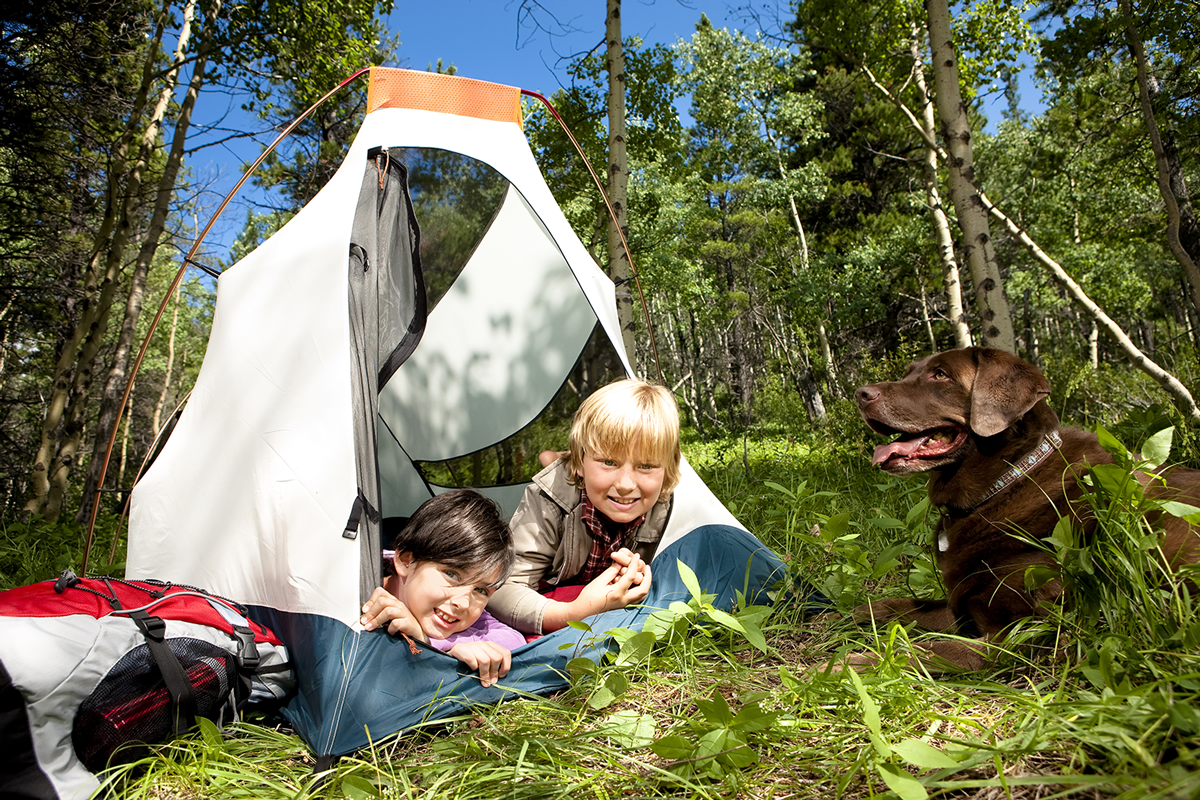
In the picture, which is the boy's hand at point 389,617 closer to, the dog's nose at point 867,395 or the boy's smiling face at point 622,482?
the boy's smiling face at point 622,482

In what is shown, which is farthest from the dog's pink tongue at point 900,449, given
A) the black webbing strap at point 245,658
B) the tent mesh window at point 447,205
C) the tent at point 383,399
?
the tent mesh window at point 447,205

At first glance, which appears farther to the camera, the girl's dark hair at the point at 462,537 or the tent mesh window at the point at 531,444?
the tent mesh window at the point at 531,444

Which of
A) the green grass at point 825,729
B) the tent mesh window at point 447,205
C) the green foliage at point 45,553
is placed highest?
the tent mesh window at point 447,205

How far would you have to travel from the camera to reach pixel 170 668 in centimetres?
163

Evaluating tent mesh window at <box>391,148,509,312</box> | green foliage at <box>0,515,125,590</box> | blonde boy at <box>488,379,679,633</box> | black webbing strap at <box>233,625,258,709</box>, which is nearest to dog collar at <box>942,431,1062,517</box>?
blonde boy at <box>488,379,679,633</box>

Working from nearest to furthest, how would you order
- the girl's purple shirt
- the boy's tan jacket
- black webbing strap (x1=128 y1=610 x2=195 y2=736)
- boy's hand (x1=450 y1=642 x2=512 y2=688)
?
black webbing strap (x1=128 y1=610 x2=195 y2=736)
boy's hand (x1=450 y1=642 x2=512 y2=688)
the girl's purple shirt
the boy's tan jacket

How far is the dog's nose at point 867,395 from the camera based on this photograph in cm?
215

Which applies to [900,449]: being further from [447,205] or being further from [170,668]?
[447,205]

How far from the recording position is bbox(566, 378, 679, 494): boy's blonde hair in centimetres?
214


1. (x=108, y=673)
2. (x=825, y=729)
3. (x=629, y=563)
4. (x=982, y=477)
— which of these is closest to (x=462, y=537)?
(x=629, y=563)

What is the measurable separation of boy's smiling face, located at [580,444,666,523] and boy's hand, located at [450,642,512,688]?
2.05 ft

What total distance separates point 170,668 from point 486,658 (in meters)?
0.80

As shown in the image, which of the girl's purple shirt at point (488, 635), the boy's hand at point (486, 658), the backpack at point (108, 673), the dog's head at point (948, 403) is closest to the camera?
the backpack at point (108, 673)

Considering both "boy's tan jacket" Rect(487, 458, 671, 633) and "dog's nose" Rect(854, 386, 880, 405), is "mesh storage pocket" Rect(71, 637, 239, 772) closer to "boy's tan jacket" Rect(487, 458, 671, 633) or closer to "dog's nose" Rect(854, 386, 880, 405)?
"boy's tan jacket" Rect(487, 458, 671, 633)
